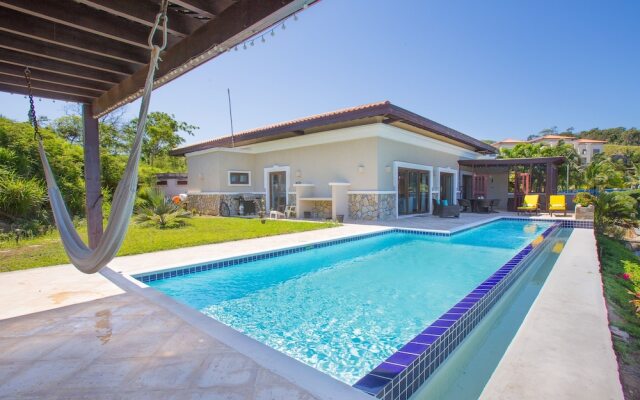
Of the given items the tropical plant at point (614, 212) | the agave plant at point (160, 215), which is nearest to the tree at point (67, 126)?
A: the agave plant at point (160, 215)

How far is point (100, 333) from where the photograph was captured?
9.23 ft

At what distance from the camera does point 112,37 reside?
3164mm

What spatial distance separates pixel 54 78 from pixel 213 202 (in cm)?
1154

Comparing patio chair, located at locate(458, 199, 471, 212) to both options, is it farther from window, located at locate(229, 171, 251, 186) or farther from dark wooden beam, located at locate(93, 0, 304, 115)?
dark wooden beam, located at locate(93, 0, 304, 115)

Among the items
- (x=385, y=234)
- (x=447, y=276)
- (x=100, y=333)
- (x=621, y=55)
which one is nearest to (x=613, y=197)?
(x=385, y=234)

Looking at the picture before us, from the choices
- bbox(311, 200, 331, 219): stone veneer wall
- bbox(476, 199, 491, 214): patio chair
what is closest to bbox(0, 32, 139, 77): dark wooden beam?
bbox(311, 200, 331, 219): stone veneer wall

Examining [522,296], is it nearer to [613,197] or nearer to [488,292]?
[488,292]

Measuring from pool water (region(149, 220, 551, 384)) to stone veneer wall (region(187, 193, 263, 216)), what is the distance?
8.85 m

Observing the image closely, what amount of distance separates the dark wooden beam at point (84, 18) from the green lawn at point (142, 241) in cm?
418

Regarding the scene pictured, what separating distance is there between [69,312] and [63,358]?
1.11 meters

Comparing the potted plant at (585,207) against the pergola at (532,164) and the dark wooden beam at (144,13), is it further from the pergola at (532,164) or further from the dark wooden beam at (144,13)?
the dark wooden beam at (144,13)

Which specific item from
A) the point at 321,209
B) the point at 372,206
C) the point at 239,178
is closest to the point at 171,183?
the point at 239,178

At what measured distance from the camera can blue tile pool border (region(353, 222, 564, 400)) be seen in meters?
2.04

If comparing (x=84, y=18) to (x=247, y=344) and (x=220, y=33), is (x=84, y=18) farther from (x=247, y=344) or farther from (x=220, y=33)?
(x=247, y=344)
